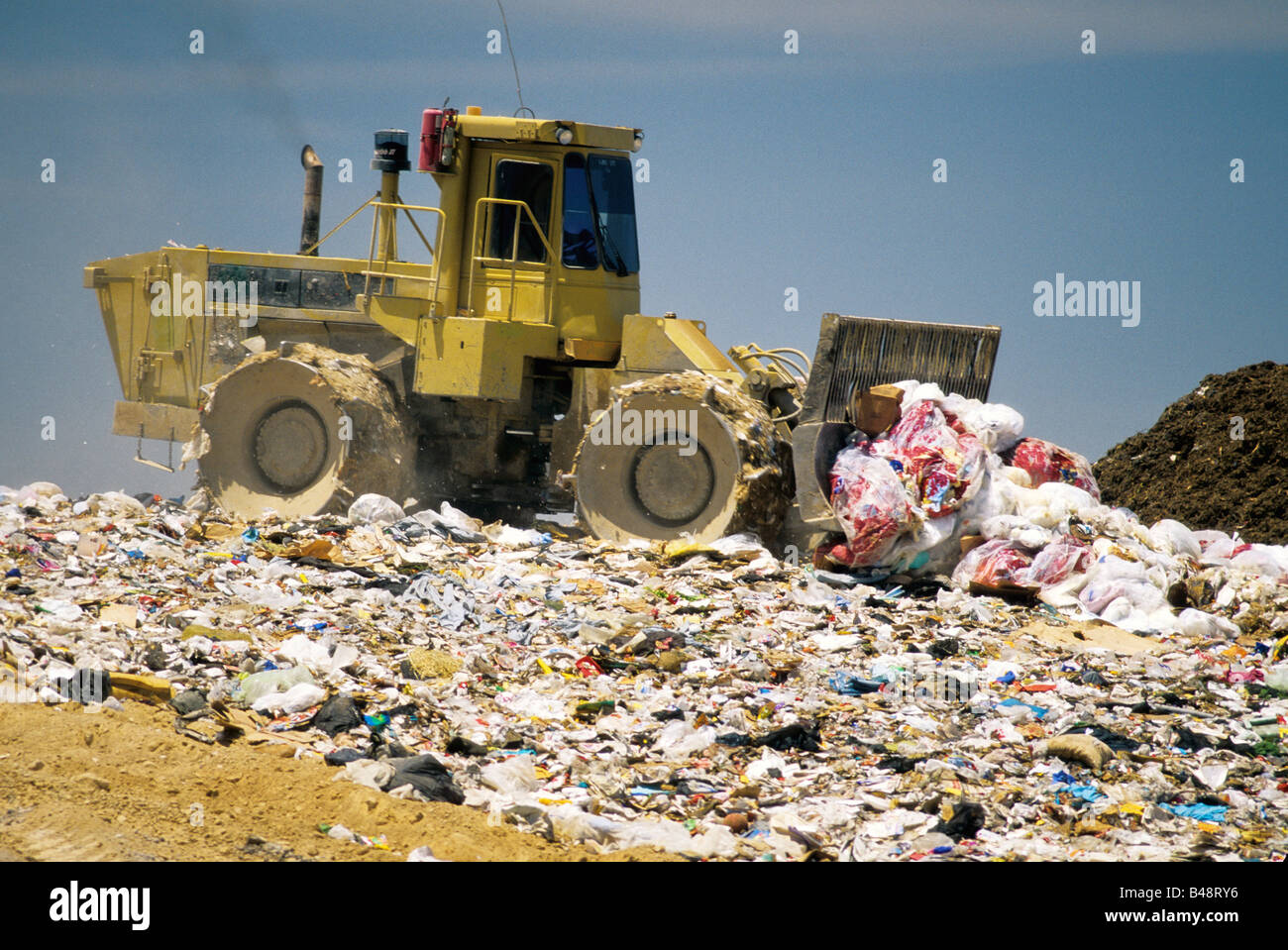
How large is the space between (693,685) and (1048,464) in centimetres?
390

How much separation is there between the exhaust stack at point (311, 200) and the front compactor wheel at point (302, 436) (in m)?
2.14

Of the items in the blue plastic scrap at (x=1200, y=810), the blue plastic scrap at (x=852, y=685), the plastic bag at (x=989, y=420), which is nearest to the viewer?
the blue plastic scrap at (x=1200, y=810)

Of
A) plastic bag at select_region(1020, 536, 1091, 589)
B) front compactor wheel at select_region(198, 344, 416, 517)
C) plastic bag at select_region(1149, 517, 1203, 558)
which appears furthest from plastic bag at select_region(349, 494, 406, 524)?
plastic bag at select_region(1149, 517, 1203, 558)

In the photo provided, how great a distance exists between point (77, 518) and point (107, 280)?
2394 millimetres

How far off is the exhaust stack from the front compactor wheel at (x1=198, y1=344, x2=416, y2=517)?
214 centimetres

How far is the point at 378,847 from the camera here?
412 centimetres

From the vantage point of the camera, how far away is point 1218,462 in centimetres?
1157

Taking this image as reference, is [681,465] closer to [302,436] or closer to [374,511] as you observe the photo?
[374,511]

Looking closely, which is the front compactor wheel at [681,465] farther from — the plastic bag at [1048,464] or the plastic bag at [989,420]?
the plastic bag at [1048,464]

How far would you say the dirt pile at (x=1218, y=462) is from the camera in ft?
36.0

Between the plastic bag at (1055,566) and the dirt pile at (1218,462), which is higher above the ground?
the dirt pile at (1218,462)

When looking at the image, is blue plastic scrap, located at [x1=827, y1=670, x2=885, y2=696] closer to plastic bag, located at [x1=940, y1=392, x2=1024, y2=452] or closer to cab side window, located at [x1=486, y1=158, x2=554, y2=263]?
plastic bag, located at [x1=940, y1=392, x2=1024, y2=452]

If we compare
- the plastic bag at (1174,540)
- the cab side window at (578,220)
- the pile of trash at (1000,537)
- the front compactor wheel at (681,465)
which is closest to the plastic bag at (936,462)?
the pile of trash at (1000,537)
